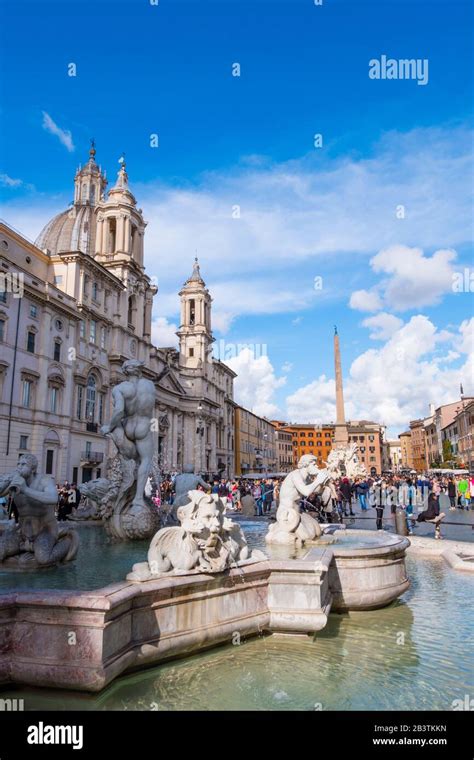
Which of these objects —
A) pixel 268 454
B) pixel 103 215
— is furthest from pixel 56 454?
pixel 268 454

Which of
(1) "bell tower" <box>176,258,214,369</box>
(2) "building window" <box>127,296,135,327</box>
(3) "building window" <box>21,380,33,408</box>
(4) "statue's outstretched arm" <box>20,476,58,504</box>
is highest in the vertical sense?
(1) "bell tower" <box>176,258,214,369</box>

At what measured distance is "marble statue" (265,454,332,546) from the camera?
22.9 feet

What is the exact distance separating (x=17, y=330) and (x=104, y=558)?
26497mm

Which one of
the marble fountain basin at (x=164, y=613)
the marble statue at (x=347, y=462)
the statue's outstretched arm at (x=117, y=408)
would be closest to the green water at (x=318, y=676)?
the marble fountain basin at (x=164, y=613)

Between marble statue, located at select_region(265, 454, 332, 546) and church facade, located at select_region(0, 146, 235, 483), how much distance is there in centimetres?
2462

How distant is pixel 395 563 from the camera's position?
21.6 feet

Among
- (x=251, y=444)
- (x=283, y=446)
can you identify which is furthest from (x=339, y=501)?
(x=283, y=446)

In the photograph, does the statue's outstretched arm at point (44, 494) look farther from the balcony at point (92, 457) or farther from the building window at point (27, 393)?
the balcony at point (92, 457)

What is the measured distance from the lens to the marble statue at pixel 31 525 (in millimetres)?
5117

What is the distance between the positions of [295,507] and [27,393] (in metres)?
27.0

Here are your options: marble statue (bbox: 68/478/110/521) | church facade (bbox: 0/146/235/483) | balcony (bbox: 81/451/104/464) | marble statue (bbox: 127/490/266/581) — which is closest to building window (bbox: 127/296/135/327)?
church facade (bbox: 0/146/235/483)

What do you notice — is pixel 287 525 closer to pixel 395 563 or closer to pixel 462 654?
pixel 395 563

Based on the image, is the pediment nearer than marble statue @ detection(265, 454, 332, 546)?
No

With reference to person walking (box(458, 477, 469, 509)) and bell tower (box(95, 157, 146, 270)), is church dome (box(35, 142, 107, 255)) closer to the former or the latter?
bell tower (box(95, 157, 146, 270))
